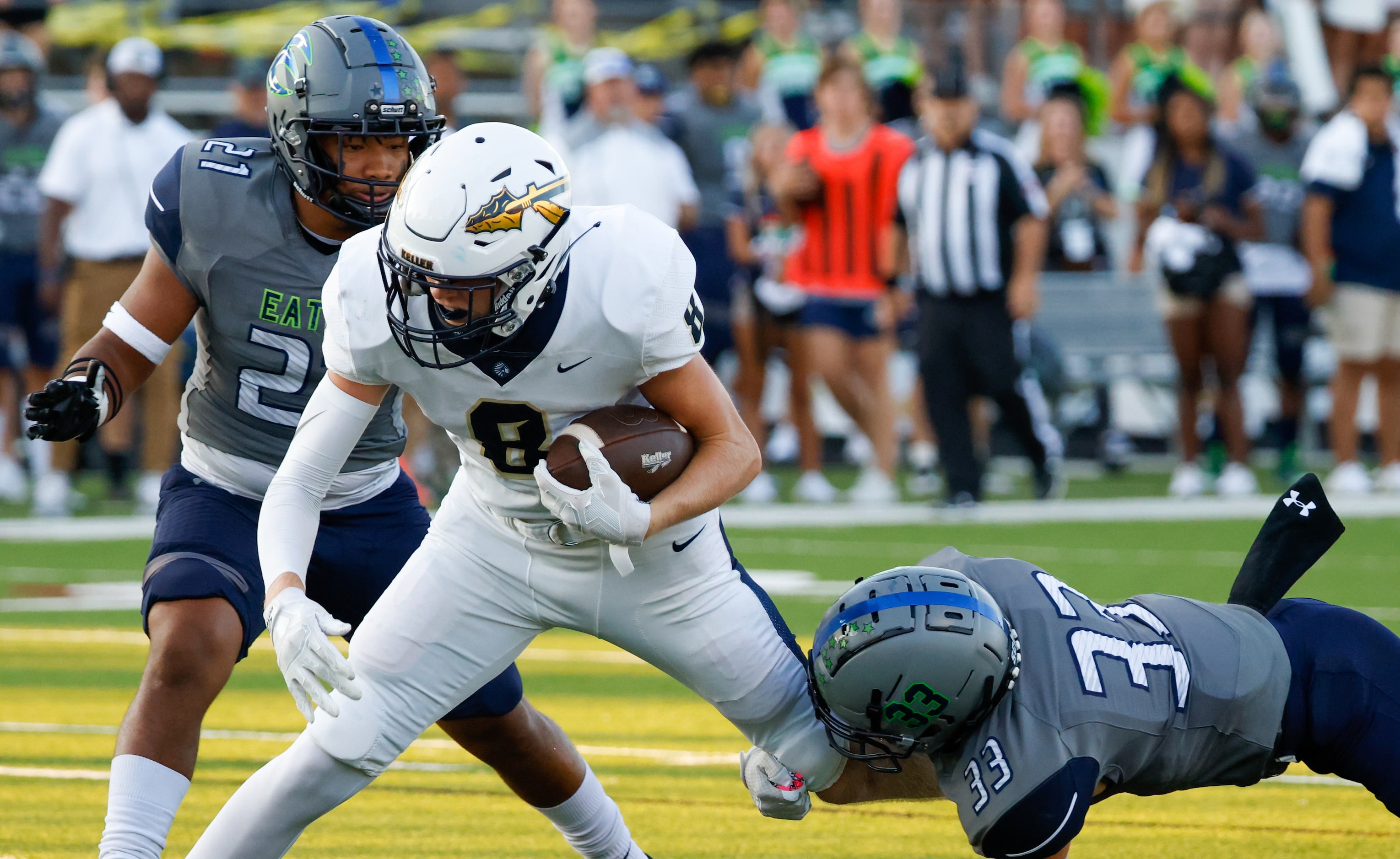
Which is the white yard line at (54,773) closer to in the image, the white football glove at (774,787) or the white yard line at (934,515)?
the white football glove at (774,787)

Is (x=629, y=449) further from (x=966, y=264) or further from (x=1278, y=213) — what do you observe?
(x=1278, y=213)

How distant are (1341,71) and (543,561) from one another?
1363cm

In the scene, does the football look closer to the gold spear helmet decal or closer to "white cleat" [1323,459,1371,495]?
the gold spear helmet decal

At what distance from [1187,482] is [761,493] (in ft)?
7.89

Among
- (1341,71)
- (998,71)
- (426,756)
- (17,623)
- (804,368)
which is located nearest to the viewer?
(426,756)

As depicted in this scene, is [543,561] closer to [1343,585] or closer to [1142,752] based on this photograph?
[1142,752]

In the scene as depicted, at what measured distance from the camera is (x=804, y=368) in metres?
10.2

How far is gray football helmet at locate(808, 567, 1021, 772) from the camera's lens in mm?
3061

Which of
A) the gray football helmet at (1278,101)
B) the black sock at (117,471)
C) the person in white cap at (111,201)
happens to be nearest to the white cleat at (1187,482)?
the gray football helmet at (1278,101)

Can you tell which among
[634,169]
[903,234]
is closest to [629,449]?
[903,234]

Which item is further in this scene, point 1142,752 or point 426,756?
point 426,756

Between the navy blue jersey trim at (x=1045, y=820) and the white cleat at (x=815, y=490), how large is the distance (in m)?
7.09

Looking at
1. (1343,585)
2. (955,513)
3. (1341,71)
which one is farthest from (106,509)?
(1341,71)

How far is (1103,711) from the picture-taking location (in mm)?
3088
